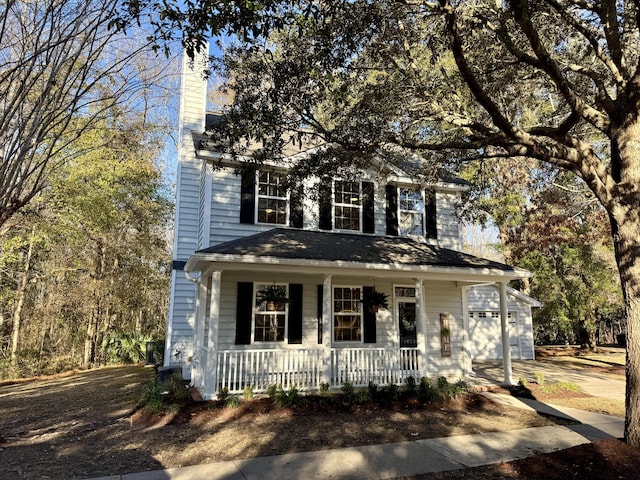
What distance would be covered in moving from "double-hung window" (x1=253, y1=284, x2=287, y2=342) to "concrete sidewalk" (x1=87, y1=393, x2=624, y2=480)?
452cm

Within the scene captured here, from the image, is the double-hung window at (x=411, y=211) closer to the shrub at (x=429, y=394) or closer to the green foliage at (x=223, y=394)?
the shrub at (x=429, y=394)

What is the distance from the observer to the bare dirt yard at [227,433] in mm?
4863

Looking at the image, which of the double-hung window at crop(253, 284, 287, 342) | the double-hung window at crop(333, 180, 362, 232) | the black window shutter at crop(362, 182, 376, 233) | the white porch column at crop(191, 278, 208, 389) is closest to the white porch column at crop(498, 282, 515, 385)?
the black window shutter at crop(362, 182, 376, 233)

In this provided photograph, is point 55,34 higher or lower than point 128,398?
higher

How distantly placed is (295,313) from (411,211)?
15.8 feet

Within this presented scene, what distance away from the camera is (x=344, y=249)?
10.0m

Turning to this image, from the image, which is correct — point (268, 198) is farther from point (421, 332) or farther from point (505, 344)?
point (505, 344)

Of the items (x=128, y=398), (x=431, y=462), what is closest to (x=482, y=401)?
(x=431, y=462)

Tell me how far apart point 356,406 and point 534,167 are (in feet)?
39.5

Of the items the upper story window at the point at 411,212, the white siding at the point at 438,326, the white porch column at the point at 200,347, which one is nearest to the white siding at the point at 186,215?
the white porch column at the point at 200,347

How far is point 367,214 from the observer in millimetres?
11867

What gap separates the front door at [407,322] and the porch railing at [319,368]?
4.02 ft

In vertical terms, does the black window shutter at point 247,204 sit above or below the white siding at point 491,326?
above

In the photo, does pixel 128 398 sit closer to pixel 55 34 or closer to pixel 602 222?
pixel 55 34
